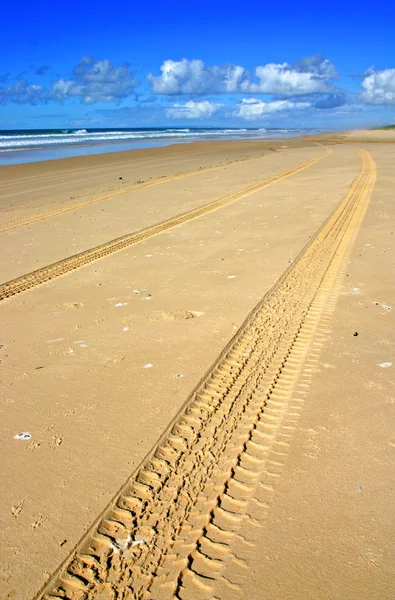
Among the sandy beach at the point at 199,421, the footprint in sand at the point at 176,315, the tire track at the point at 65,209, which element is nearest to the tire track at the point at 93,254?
the sandy beach at the point at 199,421

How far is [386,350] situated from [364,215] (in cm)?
649

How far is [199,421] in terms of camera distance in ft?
11.6

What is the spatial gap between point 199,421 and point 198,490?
0.71m

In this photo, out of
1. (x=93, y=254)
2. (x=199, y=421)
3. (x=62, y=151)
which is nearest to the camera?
(x=199, y=421)

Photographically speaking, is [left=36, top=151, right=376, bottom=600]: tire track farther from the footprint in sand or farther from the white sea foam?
the white sea foam

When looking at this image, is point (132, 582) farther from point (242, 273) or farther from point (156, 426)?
point (242, 273)

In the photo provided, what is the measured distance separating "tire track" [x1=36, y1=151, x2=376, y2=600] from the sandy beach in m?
0.01

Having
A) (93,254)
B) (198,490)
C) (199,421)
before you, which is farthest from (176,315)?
(93,254)

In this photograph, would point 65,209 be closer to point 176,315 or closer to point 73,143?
point 176,315

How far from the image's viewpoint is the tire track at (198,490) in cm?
235

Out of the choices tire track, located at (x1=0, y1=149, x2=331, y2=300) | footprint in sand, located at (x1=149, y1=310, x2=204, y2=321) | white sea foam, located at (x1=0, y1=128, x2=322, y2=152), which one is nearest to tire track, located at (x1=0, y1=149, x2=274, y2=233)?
tire track, located at (x1=0, y1=149, x2=331, y2=300)

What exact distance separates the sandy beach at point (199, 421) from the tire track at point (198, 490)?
0.01m

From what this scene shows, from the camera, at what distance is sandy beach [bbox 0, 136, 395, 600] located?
2.42 m

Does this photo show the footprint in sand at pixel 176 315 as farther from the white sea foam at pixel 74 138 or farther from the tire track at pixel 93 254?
the white sea foam at pixel 74 138
